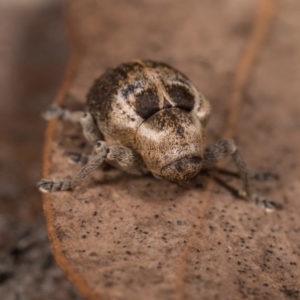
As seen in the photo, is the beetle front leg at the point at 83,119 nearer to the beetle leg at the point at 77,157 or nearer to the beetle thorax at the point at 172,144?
the beetle leg at the point at 77,157

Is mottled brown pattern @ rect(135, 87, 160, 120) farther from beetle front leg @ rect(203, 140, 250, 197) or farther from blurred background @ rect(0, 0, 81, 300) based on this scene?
blurred background @ rect(0, 0, 81, 300)

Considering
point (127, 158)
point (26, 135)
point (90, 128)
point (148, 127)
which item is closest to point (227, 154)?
point (148, 127)

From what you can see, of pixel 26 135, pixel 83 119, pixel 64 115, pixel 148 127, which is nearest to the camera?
pixel 148 127

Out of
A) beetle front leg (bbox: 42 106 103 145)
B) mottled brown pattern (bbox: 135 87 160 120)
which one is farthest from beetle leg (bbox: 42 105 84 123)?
mottled brown pattern (bbox: 135 87 160 120)

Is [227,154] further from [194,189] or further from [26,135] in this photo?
[26,135]

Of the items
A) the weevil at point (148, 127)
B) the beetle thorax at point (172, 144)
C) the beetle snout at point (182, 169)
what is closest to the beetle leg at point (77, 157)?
the weevil at point (148, 127)

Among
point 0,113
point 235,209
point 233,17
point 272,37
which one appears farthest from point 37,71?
point 235,209

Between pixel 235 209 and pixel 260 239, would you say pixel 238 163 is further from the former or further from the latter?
pixel 260 239
